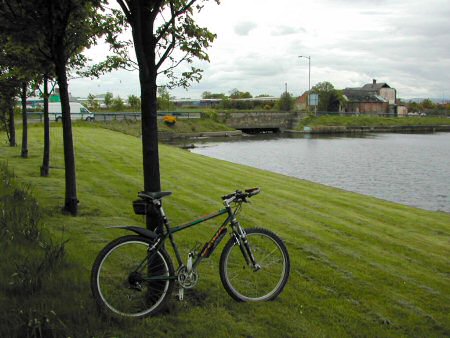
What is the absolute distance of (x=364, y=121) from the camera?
100m

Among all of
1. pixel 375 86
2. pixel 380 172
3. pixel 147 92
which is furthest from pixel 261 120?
pixel 147 92

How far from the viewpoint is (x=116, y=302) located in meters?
4.49

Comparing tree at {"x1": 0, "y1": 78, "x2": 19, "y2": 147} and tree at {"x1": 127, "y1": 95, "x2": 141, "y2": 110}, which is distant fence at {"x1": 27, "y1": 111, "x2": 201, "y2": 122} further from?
tree at {"x1": 0, "y1": 78, "x2": 19, "y2": 147}

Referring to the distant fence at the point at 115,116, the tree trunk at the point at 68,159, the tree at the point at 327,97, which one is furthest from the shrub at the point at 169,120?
the tree trunk at the point at 68,159

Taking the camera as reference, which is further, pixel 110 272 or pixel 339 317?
pixel 339 317

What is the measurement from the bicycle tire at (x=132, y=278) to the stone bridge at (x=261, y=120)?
8146cm

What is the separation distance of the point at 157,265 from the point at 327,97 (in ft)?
391

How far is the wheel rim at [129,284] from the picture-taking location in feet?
14.6

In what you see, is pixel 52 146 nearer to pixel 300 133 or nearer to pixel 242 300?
pixel 242 300

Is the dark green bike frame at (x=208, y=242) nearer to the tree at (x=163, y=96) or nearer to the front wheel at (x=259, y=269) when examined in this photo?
the front wheel at (x=259, y=269)

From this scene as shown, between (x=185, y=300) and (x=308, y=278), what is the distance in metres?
2.01

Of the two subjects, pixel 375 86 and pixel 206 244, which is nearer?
pixel 206 244

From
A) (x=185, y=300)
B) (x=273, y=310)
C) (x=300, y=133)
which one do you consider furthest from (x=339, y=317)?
(x=300, y=133)

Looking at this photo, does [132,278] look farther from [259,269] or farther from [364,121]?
[364,121]
